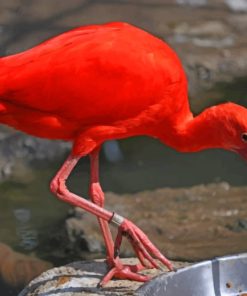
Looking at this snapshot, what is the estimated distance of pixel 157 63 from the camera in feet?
10.3

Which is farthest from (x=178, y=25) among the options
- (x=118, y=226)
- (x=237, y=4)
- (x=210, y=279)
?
(x=210, y=279)

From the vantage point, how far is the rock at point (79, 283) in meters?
3.24

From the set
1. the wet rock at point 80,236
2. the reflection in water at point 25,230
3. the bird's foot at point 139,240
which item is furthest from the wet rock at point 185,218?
the bird's foot at point 139,240

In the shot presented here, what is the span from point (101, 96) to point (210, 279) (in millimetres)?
673

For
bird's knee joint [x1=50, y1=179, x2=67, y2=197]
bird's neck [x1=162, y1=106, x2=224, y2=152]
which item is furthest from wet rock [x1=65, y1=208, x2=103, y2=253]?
bird's knee joint [x1=50, y1=179, x2=67, y2=197]

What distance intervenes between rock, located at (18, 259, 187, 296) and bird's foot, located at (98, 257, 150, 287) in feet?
0.05

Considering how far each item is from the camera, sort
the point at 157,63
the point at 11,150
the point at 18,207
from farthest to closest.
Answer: the point at 11,150 → the point at 18,207 → the point at 157,63

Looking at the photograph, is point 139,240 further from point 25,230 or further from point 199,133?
point 25,230

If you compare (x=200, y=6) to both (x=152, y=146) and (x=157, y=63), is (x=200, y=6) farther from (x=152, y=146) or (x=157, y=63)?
(x=157, y=63)

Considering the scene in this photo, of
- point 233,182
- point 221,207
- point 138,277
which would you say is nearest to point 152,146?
point 233,182

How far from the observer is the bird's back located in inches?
122

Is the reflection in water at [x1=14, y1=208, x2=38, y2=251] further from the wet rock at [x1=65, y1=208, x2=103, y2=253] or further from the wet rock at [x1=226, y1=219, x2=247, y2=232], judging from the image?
the wet rock at [x1=226, y1=219, x2=247, y2=232]

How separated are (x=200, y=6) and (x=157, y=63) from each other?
4.30 metres

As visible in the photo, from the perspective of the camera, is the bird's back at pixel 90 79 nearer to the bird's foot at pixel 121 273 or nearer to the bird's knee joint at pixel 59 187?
the bird's knee joint at pixel 59 187
